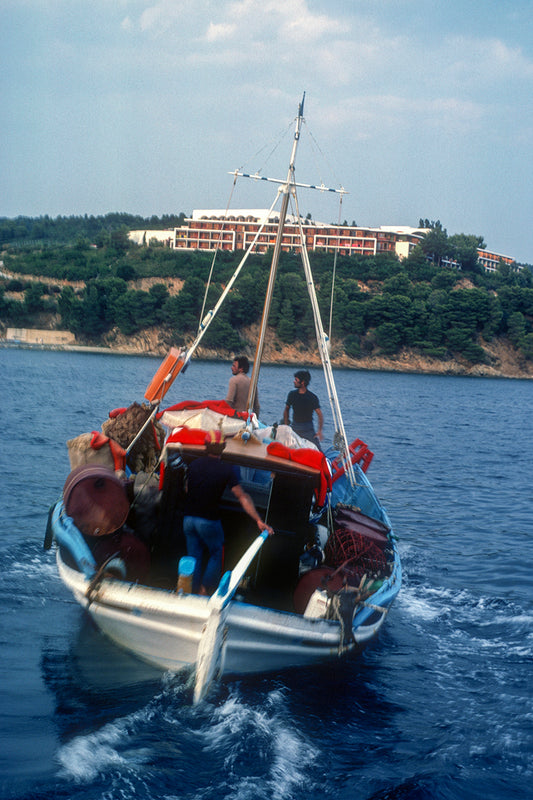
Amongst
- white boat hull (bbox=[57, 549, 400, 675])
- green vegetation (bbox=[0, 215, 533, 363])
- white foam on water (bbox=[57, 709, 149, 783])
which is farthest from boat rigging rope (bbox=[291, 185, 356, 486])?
green vegetation (bbox=[0, 215, 533, 363])

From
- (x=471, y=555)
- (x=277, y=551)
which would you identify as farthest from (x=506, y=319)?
(x=277, y=551)

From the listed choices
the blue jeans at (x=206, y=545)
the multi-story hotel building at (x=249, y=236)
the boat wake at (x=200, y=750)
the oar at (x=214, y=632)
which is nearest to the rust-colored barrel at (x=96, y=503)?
the blue jeans at (x=206, y=545)

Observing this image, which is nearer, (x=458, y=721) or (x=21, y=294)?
(x=458, y=721)

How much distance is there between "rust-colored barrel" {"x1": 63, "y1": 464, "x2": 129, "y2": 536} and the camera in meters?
7.98

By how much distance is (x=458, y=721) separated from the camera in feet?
24.3

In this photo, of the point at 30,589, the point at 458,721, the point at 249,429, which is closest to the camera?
the point at 458,721

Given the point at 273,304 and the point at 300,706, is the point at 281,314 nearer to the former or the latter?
the point at 273,304

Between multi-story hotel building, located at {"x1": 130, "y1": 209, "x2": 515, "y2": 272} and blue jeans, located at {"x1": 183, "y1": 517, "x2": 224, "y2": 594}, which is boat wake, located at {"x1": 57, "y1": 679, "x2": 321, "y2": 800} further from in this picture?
multi-story hotel building, located at {"x1": 130, "y1": 209, "x2": 515, "y2": 272}

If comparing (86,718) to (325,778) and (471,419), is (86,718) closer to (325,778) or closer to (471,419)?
(325,778)

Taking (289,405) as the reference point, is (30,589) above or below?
below

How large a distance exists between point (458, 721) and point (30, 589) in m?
5.95

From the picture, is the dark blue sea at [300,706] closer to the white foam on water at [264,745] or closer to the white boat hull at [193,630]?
the white foam on water at [264,745]

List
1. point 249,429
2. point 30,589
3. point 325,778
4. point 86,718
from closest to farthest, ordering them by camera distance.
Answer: point 325,778 → point 86,718 → point 249,429 → point 30,589

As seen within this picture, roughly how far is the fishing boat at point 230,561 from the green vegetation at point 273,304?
80958mm
